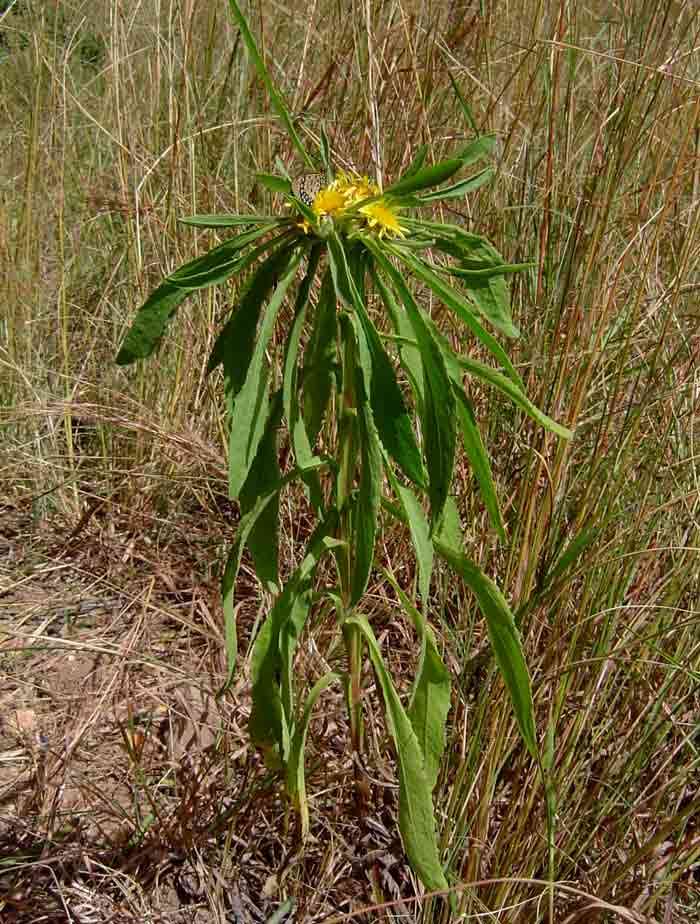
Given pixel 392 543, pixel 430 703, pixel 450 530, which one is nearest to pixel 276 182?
pixel 450 530

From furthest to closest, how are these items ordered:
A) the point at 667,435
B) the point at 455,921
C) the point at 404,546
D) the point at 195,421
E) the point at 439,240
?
the point at 195,421 → the point at 404,546 → the point at 667,435 → the point at 455,921 → the point at 439,240

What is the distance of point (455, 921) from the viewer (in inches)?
39.3

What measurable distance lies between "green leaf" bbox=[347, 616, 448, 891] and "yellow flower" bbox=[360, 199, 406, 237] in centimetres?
39

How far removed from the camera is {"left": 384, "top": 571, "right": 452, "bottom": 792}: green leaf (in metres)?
0.95

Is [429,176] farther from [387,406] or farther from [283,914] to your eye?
[283,914]

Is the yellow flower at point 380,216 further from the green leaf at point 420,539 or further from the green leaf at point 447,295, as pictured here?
the green leaf at point 420,539

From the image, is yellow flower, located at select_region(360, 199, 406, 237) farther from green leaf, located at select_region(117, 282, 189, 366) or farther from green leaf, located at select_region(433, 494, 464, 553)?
green leaf, located at select_region(433, 494, 464, 553)

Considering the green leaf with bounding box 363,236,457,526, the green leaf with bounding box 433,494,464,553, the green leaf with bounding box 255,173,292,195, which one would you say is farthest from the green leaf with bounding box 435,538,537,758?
the green leaf with bounding box 255,173,292,195

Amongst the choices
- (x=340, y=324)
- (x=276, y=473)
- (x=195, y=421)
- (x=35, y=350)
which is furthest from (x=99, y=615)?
(x=340, y=324)

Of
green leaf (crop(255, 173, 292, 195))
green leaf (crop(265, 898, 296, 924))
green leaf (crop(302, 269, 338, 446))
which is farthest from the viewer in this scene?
green leaf (crop(265, 898, 296, 924))

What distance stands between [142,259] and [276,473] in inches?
36.3

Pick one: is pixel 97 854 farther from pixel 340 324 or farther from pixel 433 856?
pixel 340 324

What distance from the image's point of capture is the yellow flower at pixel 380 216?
79cm

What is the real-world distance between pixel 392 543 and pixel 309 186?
651 mm
